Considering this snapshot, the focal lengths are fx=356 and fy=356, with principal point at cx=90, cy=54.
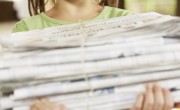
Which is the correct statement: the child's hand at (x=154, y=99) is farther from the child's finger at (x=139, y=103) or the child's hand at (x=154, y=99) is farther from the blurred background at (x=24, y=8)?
the blurred background at (x=24, y=8)

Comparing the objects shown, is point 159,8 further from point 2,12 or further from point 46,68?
point 46,68

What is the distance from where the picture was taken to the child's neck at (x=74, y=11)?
1118 mm

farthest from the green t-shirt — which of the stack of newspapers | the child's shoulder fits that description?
the stack of newspapers

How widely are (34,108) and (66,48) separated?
12 cm

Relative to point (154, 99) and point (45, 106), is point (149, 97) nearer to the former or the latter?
point (154, 99)

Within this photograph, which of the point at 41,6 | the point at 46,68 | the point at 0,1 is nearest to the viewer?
the point at 46,68

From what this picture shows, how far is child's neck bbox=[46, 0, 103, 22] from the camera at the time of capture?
3.67 feet

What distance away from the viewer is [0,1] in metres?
1.85

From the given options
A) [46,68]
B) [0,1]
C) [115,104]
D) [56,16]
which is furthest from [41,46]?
[0,1]

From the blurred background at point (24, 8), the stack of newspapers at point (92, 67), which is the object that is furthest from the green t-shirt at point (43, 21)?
the blurred background at point (24, 8)

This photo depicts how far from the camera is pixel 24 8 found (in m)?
1.81

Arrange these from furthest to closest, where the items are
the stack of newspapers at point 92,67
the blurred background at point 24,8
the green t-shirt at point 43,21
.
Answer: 1. the blurred background at point 24,8
2. the green t-shirt at point 43,21
3. the stack of newspapers at point 92,67

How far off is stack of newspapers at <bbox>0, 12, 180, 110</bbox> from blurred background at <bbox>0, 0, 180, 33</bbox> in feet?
3.62

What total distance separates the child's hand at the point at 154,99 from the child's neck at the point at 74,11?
0.54 m
